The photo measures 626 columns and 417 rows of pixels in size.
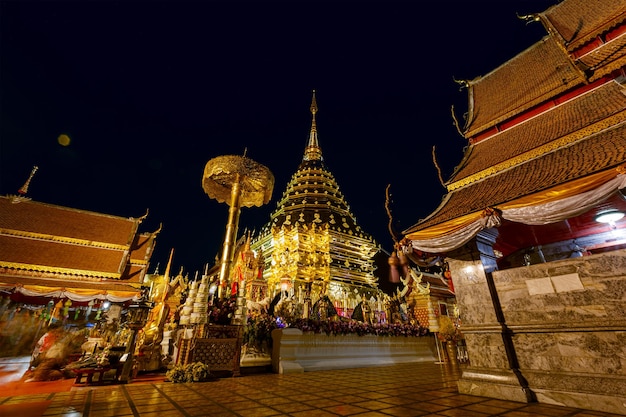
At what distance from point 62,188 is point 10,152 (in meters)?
9.63

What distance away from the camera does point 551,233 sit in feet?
23.3

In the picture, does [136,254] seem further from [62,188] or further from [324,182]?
[62,188]

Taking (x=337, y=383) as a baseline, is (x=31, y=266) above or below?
above

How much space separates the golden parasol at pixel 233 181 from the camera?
1066 cm

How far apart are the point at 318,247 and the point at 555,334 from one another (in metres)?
19.3

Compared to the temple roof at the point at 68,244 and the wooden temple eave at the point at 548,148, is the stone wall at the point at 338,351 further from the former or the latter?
the temple roof at the point at 68,244

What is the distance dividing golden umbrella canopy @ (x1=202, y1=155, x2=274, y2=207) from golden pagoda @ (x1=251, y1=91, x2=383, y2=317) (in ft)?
18.3

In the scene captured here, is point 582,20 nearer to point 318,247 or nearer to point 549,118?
point 549,118

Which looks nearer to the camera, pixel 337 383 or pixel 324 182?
pixel 337 383

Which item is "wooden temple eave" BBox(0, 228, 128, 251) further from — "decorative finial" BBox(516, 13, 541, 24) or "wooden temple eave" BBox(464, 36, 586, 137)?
"decorative finial" BBox(516, 13, 541, 24)

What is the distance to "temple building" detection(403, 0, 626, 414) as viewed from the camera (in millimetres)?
3586

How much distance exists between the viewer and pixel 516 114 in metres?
7.57

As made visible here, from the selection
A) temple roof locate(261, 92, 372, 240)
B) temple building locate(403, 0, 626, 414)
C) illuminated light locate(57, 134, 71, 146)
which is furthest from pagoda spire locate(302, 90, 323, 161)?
illuminated light locate(57, 134, 71, 146)

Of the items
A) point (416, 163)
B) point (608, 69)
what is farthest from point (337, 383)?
point (416, 163)
